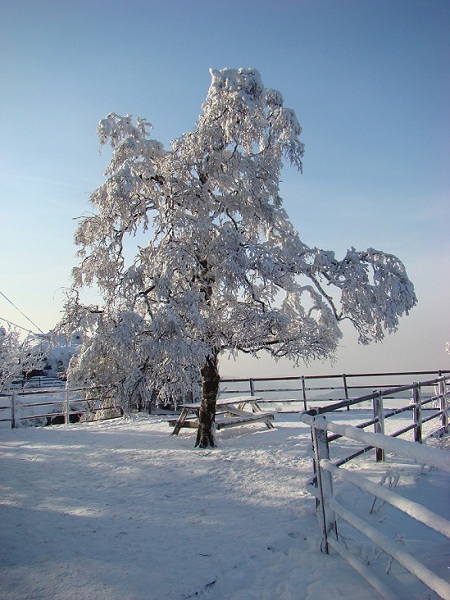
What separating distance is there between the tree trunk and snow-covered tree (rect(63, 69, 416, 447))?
1.2 inches

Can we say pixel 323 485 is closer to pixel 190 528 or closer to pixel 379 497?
pixel 379 497

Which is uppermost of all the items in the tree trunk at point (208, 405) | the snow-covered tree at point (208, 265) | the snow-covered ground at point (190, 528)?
the snow-covered tree at point (208, 265)

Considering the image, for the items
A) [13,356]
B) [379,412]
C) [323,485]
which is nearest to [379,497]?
[323,485]

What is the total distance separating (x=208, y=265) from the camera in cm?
879

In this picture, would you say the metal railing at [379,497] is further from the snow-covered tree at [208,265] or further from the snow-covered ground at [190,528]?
the snow-covered tree at [208,265]

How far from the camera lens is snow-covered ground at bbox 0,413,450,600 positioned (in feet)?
10.3

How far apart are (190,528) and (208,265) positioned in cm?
558

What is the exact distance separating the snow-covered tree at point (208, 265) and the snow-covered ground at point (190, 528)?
1.93m

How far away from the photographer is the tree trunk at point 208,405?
8.66 metres

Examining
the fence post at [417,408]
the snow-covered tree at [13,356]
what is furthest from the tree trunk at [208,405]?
the snow-covered tree at [13,356]

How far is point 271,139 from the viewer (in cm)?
938

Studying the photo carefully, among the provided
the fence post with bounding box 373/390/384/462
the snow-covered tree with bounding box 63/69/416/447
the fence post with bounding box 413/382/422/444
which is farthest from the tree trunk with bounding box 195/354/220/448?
the fence post with bounding box 413/382/422/444

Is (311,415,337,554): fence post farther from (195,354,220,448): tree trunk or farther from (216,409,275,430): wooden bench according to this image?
(216,409,275,430): wooden bench

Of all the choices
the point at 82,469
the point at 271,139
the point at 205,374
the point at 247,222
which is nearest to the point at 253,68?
the point at 271,139
